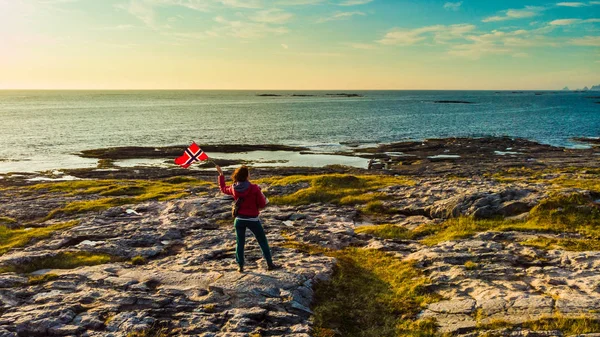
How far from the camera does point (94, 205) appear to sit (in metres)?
26.7

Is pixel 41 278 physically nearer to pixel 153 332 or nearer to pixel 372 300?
pixel 153 332

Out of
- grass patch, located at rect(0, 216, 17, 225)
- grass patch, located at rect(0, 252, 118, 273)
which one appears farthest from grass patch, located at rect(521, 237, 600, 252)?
grass patch, located at rect(0, 216, 17, 225)

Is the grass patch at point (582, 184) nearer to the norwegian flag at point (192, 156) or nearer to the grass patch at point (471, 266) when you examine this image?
the grass patch at point (471, 266)

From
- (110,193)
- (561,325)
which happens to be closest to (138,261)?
(561,325)

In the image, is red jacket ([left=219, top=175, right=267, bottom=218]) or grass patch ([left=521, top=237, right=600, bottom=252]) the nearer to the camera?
red jacket ([left=219, top=175, right=267, bottom=218])

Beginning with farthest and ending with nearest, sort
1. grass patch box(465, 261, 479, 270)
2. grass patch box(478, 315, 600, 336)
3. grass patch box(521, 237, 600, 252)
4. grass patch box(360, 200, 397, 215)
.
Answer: grass patch box(360, 200, 397, 215), grass patch box(521, 237, 600, 252), grass patch box(465, 261, 479, 270), grass patch box(478, 315, 600, 336)

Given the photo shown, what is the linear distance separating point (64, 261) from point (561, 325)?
15022mm

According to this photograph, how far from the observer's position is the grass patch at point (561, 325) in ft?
28.9

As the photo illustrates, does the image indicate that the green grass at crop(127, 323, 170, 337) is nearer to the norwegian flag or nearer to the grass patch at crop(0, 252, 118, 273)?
the grass patch at crop(0, 252, 118, 273)

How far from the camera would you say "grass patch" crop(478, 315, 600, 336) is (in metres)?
8.80

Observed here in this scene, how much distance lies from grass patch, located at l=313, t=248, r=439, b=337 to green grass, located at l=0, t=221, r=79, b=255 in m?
13.1

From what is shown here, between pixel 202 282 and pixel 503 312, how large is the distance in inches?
318

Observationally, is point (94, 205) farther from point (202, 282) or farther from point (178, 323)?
point (178, 323)

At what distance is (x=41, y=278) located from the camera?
40.9 feet
